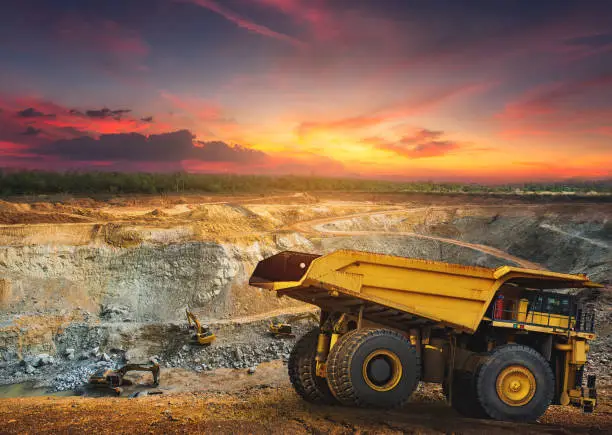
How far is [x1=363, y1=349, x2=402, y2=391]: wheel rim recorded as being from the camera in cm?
802

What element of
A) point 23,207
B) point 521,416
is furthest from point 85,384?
point 23,207

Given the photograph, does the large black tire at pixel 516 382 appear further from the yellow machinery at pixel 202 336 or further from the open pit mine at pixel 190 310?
the yellow machinery at pixel 202 336

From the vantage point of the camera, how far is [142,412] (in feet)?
28.6

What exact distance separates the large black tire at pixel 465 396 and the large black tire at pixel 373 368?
0.97 m

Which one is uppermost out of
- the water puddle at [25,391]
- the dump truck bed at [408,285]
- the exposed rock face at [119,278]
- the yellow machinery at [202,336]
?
the dump truck bed at [408,285]

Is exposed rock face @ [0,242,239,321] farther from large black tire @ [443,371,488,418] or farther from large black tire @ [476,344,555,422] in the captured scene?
large black tire @ [476,344,555,422]

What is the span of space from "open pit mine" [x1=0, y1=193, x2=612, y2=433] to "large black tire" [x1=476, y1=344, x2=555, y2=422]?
36cm

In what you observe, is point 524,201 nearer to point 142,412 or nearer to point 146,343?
point 146,343

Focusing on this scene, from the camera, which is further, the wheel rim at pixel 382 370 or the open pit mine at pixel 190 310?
the open pit mine at pixel 190 310

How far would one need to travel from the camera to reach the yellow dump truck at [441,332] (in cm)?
808

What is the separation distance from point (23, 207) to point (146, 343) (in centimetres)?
1517

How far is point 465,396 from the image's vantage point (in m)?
8.66

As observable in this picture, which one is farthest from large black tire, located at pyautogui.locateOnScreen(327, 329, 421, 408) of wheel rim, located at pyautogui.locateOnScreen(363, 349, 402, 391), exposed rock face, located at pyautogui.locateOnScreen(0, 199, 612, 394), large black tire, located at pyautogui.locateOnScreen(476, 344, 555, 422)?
exposed rock face, located at pyautogui.locateOnScreen(0, 199, 612, 394)

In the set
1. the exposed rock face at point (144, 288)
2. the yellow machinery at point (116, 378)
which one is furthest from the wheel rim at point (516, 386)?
the yellow machinery at point (116, 378)
